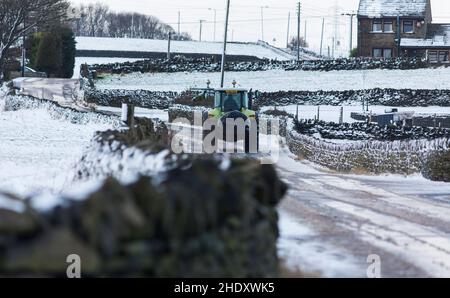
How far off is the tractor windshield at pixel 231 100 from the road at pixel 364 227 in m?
11.1

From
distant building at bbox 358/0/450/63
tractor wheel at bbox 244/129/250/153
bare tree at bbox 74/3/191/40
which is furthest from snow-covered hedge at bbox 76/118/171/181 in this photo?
bare tree at bbox 74/3/191/40

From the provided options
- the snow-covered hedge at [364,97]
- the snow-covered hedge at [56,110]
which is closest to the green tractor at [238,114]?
the snow-covered hedge at [56,110]

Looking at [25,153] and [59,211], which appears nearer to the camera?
[59,211]

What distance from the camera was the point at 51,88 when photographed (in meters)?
73.5

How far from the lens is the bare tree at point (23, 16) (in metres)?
65.7

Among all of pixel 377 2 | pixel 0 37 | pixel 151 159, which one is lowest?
pixel 151 159

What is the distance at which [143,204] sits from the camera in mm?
5297

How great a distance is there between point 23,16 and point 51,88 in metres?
8.82

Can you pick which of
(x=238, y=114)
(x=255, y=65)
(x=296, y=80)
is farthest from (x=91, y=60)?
(x=238, y=114)

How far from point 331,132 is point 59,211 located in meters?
37.3

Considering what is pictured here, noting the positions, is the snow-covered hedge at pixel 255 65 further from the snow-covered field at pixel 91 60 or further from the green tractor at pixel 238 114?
the green tractor at pixel 238 114

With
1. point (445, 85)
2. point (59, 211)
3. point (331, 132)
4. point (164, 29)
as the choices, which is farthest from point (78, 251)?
point (164, 29)

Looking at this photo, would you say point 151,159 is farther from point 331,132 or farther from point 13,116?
point 13,116

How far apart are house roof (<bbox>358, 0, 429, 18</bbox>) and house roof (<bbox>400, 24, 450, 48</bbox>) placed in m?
2.59
